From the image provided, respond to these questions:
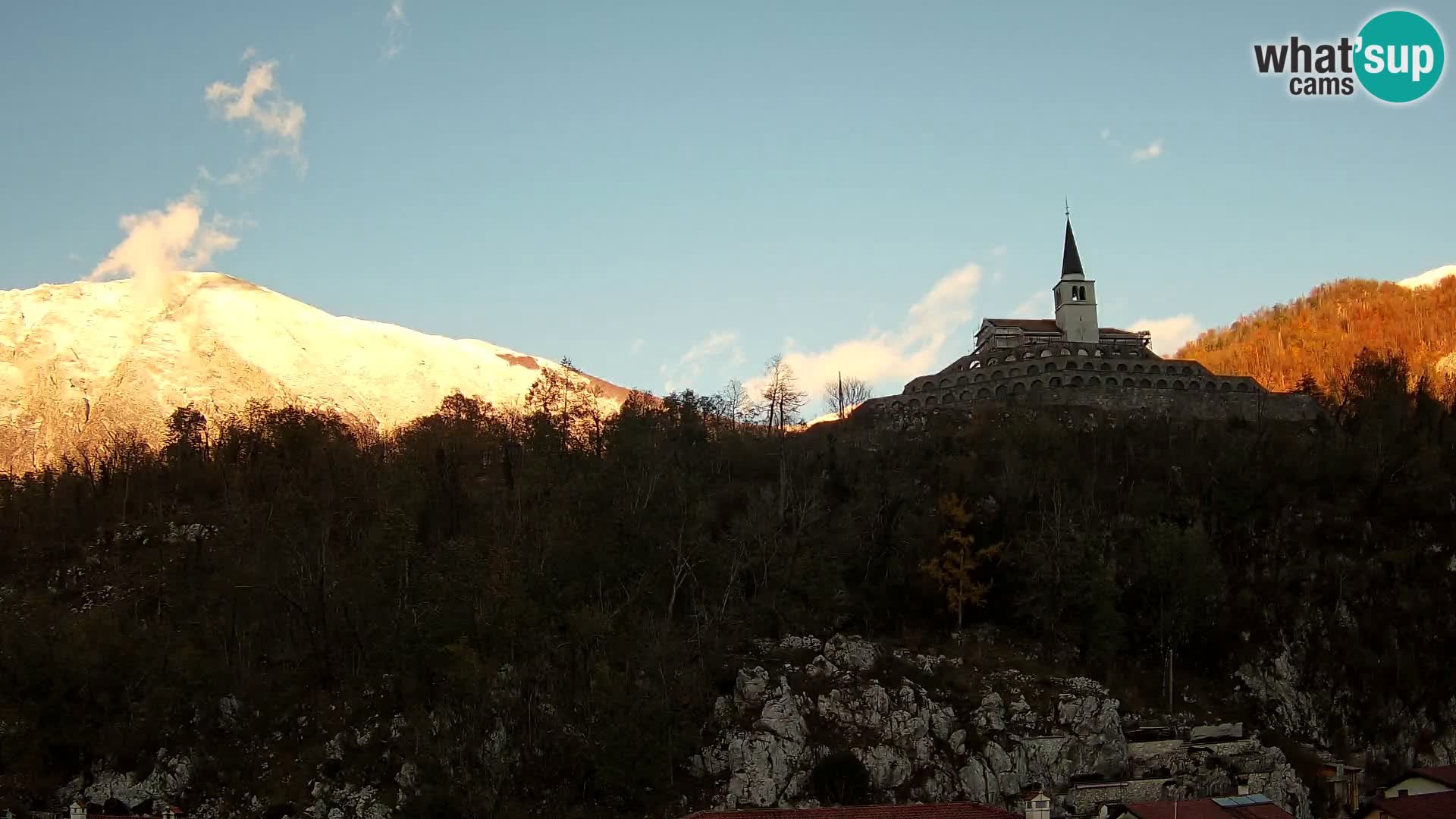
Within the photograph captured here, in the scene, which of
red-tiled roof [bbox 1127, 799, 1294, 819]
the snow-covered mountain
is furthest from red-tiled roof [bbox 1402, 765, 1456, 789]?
the snow-covered mountain

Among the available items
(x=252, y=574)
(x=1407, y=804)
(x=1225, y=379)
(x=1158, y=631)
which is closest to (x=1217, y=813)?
(x=1407, y=804)

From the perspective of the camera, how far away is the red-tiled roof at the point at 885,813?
1351 inches

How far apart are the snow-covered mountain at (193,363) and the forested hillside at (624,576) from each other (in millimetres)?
36721

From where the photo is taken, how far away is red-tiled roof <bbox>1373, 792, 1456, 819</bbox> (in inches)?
1515

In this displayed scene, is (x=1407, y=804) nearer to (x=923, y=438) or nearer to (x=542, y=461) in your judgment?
(x=923, y=438)

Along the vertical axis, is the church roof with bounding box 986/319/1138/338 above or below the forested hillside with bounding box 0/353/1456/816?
above

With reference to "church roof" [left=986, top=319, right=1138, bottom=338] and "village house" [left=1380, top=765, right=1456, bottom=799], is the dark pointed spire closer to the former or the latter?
"church roof" [left=986, top=319, right=1138, bottom=338]

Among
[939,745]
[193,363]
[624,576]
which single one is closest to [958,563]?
[939,745]

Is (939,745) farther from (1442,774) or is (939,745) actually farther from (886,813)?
(1442,774)

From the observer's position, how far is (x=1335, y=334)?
15775cm

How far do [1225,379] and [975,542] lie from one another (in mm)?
32965

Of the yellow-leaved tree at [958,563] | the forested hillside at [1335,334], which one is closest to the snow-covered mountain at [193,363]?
the yellow-leaved tree at [958,563]

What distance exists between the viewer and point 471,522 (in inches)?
2280

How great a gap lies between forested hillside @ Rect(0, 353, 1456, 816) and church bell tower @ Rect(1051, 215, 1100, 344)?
17.2 metres
